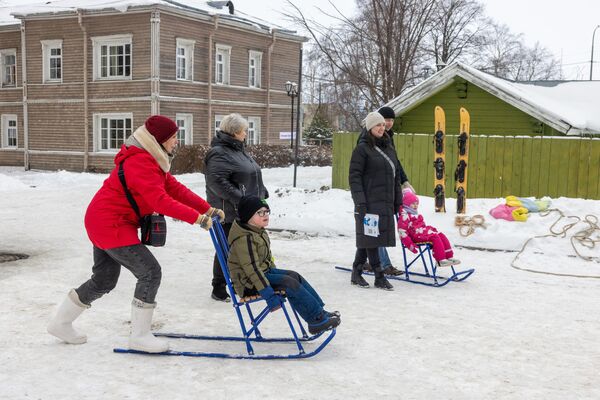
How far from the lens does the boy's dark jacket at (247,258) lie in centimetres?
525

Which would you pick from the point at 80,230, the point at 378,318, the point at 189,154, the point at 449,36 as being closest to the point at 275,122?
the point at 189,154

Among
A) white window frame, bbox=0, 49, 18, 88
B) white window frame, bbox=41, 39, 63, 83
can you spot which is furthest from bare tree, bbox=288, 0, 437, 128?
white window frame, bbox=0, 49, 18, 88

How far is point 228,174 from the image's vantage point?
684 centimetres

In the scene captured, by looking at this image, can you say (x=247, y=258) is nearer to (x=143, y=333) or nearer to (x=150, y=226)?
(x=150, y=226)

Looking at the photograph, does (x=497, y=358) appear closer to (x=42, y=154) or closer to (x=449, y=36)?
(x=42, y=154)

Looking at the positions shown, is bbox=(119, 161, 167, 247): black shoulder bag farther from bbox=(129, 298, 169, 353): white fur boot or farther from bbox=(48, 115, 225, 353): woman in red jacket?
bbox=(129, 298, 169, 353): white fur boot

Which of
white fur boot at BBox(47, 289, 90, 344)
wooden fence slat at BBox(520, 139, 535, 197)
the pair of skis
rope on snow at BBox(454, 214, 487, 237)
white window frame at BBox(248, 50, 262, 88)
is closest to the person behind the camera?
white fur boot at BBox(47, 289, 90, 344)

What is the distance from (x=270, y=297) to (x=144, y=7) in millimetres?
23318

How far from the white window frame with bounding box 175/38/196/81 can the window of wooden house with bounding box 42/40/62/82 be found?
5.17 m

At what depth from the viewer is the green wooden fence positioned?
14.5 metres

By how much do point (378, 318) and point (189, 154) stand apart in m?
20.4

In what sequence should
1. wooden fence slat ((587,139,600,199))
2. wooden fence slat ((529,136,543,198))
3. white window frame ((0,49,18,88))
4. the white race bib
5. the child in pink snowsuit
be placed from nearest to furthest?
the white race bib
the child in pink snowsuit
wooden fence slat ((587,139,600,199))
wooden fence slat ((529,136,543,198))
white window frame ((0,49,18,88))

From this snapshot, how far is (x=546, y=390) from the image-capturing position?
4.62 metres

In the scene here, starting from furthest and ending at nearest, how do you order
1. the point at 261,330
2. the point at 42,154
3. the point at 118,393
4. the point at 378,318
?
the point at 42,154, the point at 378,318, the point at 261,330, the point at 118,393
